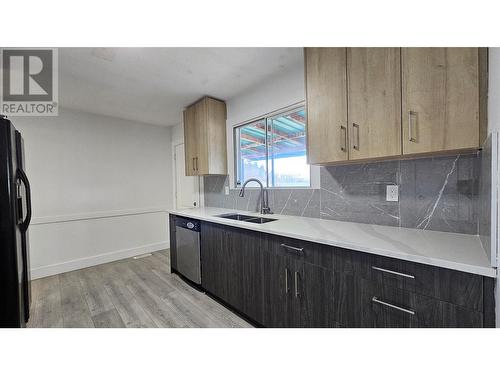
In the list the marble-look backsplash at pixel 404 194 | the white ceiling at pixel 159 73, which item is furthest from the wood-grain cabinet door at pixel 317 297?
the white ceiling at pixel 159 73

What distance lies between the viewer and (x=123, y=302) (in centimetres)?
215

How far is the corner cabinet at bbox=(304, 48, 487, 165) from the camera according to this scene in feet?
3.24

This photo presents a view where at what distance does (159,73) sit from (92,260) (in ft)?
9.78

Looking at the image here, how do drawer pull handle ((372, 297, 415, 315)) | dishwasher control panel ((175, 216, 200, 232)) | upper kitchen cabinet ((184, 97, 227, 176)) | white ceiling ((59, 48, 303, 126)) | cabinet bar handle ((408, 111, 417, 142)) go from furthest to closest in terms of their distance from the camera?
upper kitchen cabinet ((184, 97, 227, 176)) < dishwasher control panel ((175, 216, 200, 232)) < white ceiling ((59, 48, 303, 126)) < cabinet bar handle ((408, 111, 417, 142)) < drawer pull handle ((372, 297, 415, 315))

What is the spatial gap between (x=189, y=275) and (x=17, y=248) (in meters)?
1.49

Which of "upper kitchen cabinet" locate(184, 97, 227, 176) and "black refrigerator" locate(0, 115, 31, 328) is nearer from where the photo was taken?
"black refrigerator" locate(0, 115, 31, 328)

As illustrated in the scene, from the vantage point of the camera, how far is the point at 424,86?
1087 millimetres

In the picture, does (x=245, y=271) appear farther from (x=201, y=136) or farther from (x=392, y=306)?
(x=201, y=136)

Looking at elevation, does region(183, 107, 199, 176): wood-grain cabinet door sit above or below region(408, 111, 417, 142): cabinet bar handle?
above

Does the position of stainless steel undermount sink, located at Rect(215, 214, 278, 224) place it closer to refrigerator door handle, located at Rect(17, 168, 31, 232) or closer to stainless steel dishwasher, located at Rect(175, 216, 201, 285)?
stainless steel dishwasher, located at Rect(175, 216, 201, 285)

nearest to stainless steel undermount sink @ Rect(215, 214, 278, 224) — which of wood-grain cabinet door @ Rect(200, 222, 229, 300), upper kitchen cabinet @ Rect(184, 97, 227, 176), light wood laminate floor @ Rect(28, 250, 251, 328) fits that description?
wood-grain cabinet door @ Rect(200, 222, 229, 300)

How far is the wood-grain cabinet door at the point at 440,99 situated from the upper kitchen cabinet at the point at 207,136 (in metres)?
2.10

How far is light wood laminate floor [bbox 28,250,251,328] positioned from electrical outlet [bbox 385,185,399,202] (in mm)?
1490

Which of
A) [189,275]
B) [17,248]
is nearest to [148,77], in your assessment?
[17,248]
